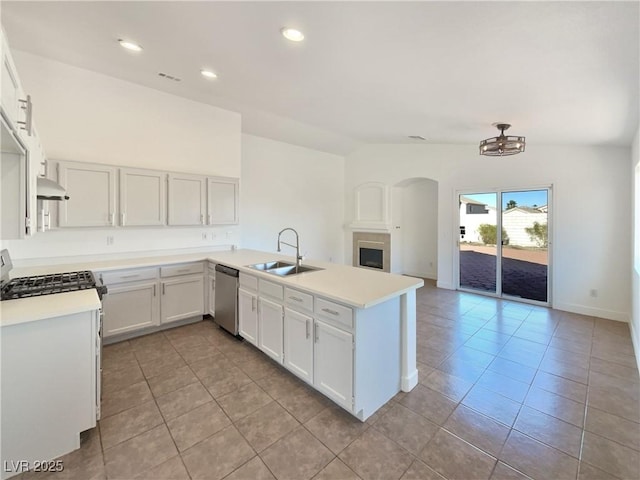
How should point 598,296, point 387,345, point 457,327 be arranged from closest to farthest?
point 387,345 → point 457,327 → point 598,296

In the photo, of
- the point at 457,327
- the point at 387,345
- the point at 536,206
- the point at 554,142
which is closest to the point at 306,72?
the point at 387,345

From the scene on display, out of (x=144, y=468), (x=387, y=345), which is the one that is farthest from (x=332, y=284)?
(x=144, y=468)

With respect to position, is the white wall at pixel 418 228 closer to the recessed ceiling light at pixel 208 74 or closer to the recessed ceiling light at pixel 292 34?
the recessed ceiling light at pixel 208 74

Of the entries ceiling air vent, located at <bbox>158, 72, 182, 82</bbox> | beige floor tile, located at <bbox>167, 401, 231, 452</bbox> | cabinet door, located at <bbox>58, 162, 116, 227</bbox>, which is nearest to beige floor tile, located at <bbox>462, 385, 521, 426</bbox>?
beige floor tile, located at <bbox>167, 401, 231, 452</bbox>

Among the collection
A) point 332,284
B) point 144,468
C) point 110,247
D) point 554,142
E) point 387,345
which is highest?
point 554,142

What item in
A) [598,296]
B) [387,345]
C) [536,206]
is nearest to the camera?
[387,345]

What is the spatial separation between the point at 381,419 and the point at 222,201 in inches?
133

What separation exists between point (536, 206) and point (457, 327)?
2.58 m

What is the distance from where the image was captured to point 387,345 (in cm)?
222

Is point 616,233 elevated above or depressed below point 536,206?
below

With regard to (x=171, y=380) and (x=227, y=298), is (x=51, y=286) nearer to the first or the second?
(x=171, y=380)

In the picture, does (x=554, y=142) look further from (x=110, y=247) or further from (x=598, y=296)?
(x=110, y=247)

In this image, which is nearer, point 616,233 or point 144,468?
point 144,468

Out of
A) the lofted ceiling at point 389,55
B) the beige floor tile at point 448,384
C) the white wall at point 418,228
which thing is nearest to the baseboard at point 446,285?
the white wall at point 418,228
